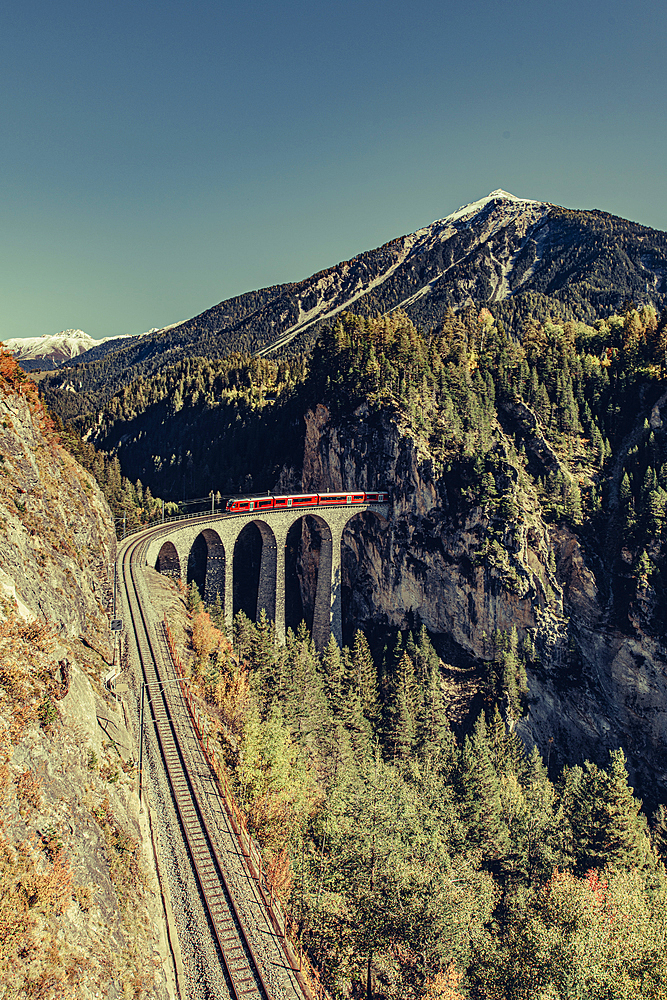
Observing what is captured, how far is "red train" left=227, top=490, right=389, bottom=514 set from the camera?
72562mm

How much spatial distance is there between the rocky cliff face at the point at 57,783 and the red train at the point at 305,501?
1554 inches

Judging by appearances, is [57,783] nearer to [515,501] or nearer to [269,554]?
[269,554]

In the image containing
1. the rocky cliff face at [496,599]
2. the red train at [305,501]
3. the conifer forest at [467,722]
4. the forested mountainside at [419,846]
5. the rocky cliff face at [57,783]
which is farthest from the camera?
the red train at [305,501]

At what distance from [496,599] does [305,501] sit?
28.2 m

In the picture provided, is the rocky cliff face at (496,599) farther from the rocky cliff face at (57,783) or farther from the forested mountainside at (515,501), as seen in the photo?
the rocky cliff face at (57,783)

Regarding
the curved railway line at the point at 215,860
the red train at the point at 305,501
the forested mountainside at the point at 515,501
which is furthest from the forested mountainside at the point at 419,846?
the red train at the point at 305,501

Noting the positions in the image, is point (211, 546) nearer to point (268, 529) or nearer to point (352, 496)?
point (268, 529)

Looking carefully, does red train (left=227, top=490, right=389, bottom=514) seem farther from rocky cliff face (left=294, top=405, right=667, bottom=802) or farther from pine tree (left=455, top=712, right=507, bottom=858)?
pine tree (left=455, top=712, right=507, bottom=858)

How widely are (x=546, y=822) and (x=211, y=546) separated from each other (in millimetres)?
43564

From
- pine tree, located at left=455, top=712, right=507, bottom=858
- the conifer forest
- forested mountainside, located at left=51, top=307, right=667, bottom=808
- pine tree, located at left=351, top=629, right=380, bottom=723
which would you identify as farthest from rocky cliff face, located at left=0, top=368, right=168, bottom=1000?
forested mountainside, located at left=51, top=307, right=667, bottom=808

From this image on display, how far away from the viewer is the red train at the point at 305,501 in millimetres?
72562

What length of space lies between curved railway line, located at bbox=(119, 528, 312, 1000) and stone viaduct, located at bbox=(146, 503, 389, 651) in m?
24.0

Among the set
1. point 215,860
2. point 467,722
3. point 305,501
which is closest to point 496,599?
point 467,722

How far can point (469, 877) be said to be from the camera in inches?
1405
